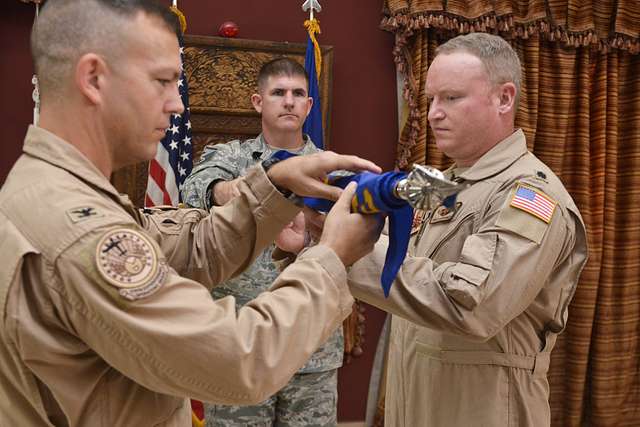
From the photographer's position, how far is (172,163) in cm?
320

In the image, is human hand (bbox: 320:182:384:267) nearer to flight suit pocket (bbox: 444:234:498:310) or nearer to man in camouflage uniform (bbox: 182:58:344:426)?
flight suit pocket (bbox: 444:234:498:310)

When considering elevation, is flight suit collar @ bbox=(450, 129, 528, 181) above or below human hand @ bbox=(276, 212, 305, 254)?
above

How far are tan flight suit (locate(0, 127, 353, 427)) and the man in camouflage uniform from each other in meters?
1.31

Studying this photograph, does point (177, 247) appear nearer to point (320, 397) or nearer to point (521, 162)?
point (521, 162)

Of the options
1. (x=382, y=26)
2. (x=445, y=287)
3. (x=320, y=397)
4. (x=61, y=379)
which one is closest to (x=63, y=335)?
(x=61, y=379)

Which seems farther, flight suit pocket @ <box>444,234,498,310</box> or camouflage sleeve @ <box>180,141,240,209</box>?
camouflage sleeve @ <box>180,141,240,209</box>

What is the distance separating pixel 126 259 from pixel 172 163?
2356 mm

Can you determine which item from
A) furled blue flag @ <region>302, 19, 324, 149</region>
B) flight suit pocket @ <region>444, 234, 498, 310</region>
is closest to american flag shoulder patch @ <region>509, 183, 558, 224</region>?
flight suit pocket @ <region>444, 234, 498, 310</region>

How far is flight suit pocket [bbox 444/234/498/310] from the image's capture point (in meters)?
1.45

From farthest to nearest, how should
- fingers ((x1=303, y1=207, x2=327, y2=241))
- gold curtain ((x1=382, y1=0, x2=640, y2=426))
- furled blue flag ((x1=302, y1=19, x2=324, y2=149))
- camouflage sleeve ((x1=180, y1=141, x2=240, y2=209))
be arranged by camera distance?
1. gold curtain ((x1=382, y1=0, x2=640, y2=426))
2. furled blue flag ((x1=302, y1=19, x2=324, y2=149))
3. camouflage sleeve ((x1=180, y1=141, x2=240, y2=209))
4. fingers ((x1=303, y1=207, x2=327, y2=241))

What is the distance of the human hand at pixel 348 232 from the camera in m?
1.08

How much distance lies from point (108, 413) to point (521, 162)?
48.5 inches

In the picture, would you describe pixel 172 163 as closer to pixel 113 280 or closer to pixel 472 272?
pixel 472 272

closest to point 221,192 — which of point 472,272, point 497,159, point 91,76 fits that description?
point 497,159
